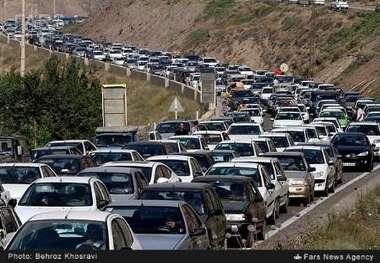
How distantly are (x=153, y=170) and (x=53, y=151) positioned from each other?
896 centimetres

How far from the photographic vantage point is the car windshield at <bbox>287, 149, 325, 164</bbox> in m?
36.2

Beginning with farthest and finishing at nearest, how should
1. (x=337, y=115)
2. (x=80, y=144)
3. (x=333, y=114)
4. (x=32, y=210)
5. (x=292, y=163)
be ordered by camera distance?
(x=333, y=114)
(x=337, y=115)
(x=80, y=144)
(x=292, y=163)
(x=32, y=210)

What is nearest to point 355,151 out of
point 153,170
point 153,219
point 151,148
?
point 151,148

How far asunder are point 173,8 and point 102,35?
58.2 ft

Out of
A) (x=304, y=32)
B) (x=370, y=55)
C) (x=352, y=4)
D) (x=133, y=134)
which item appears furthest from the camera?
(x=352, y=4)

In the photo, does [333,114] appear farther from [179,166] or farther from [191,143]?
[179,166]

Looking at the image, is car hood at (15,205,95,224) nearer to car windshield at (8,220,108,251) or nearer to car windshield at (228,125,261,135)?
car windshield at (8,220,108,251)

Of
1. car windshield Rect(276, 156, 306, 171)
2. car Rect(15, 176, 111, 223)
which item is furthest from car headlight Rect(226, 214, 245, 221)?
car windshield Rect(276, 156, 306, 171)

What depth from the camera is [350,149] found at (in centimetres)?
4384

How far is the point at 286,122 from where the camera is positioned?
58.8 metres

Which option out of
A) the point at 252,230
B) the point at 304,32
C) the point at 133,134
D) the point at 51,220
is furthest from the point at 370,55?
the point at 51,220

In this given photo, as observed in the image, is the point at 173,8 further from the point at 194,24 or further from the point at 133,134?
the point at 133,134

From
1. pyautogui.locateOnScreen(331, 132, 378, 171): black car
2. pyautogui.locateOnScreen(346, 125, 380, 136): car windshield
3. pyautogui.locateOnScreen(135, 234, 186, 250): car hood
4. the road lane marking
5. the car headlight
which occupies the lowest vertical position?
the road lane marking

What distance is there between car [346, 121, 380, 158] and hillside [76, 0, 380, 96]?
4449 cm
